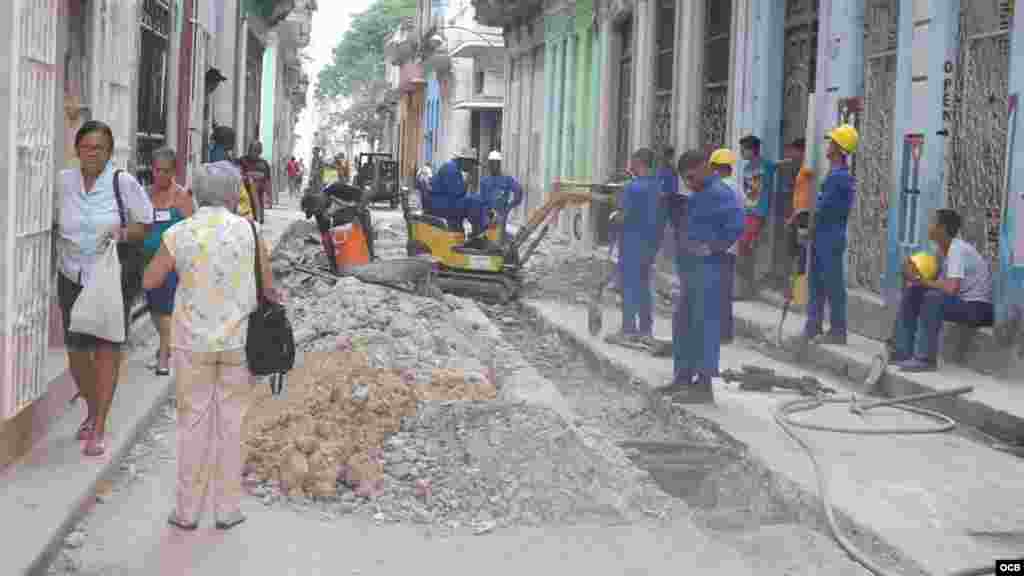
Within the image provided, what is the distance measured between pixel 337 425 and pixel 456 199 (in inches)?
398

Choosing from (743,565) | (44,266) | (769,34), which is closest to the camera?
(743,565)

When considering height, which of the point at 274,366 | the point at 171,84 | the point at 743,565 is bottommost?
the point at 743,565

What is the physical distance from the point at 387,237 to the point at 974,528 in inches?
834

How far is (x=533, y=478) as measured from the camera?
744 centimetres

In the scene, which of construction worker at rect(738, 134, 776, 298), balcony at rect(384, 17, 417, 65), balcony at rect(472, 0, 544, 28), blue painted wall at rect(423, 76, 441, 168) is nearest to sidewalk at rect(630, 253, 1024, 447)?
construction worker at rect(738, 134, 776, 298)

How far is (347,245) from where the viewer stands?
1705 centimetres

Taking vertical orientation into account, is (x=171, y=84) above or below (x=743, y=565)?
above

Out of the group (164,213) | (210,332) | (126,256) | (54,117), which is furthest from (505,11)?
(210,332)

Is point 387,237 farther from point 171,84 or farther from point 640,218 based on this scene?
point 640,218

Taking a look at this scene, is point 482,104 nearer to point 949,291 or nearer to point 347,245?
point 347,245

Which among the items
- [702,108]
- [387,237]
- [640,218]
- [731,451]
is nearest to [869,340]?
[640,218]

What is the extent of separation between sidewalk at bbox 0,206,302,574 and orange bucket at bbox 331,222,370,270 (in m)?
7.04

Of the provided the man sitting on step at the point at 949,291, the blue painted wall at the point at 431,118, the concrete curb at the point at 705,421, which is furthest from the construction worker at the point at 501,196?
the blue painted wall at the point at 431,118

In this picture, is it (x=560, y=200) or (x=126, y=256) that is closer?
(x=126, y=256)
